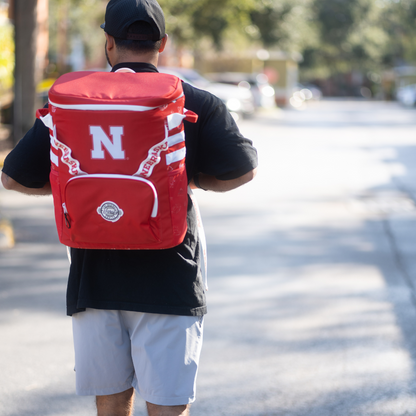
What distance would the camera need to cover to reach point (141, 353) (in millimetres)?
2115

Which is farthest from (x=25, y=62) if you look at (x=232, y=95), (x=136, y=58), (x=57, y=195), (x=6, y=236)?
(x=232, y=95)

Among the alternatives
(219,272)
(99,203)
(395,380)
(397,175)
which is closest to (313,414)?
(395,380)

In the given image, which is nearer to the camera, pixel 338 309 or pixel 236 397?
pixel 236 397

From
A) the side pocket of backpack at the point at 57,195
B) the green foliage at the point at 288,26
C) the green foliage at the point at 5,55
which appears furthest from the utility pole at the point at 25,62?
the side pocket of backpack at the point at 57,195

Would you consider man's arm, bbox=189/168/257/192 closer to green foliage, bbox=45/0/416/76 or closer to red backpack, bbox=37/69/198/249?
red backpack, bbox=37/69/198/249

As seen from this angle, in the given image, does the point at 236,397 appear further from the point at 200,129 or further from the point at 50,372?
the point at 200,129

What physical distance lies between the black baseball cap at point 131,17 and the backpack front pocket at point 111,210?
1.69 ft

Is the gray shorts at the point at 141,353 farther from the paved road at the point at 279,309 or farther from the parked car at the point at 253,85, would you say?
the parked car at the point at 253,85

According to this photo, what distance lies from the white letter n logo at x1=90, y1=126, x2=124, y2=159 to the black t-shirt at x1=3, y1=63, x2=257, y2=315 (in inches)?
11.5

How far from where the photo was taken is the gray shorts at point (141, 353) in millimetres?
2098

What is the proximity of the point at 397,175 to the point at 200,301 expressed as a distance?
11.0 meters

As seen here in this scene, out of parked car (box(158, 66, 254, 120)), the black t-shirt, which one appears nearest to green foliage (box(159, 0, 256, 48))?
parked car (box(158, 66, 254, 120))

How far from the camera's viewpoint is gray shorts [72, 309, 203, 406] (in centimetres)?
210

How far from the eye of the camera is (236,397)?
349 cm
